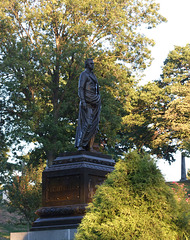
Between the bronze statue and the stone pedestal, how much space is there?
1.48ft

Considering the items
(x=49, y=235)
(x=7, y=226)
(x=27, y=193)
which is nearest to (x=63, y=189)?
(x=49, y=235)

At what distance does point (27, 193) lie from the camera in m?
24.1

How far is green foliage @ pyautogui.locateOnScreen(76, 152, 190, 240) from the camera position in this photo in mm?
5477

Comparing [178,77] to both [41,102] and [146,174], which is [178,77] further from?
[146,174]

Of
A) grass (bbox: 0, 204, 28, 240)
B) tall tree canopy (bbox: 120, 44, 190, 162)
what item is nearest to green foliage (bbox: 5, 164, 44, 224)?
grass (bbox: 0, 204, 28, 240)

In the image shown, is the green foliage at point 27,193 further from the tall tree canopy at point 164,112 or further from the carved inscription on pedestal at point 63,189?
the carved inscription on pedestal at point 63,189

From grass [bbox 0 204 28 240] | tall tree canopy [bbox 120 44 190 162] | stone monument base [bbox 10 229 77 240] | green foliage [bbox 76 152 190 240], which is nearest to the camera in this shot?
green foliage [bbox 76 152 190 240]

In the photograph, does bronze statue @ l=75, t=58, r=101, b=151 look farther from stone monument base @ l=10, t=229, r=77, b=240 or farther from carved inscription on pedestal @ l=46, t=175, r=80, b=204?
stone monument base @ l=10, t=229, r=77, b=240

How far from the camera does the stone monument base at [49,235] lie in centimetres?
928

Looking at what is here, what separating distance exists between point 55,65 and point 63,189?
58.2 feet

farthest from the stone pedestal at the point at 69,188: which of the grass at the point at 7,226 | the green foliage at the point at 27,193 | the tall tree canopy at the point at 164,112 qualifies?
the tall tree canopy at the point at 164,112

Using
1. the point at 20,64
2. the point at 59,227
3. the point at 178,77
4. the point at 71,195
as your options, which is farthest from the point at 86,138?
the point at 178,77

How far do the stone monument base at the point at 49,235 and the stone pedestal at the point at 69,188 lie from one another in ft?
0.78

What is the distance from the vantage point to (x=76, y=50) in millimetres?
26594
